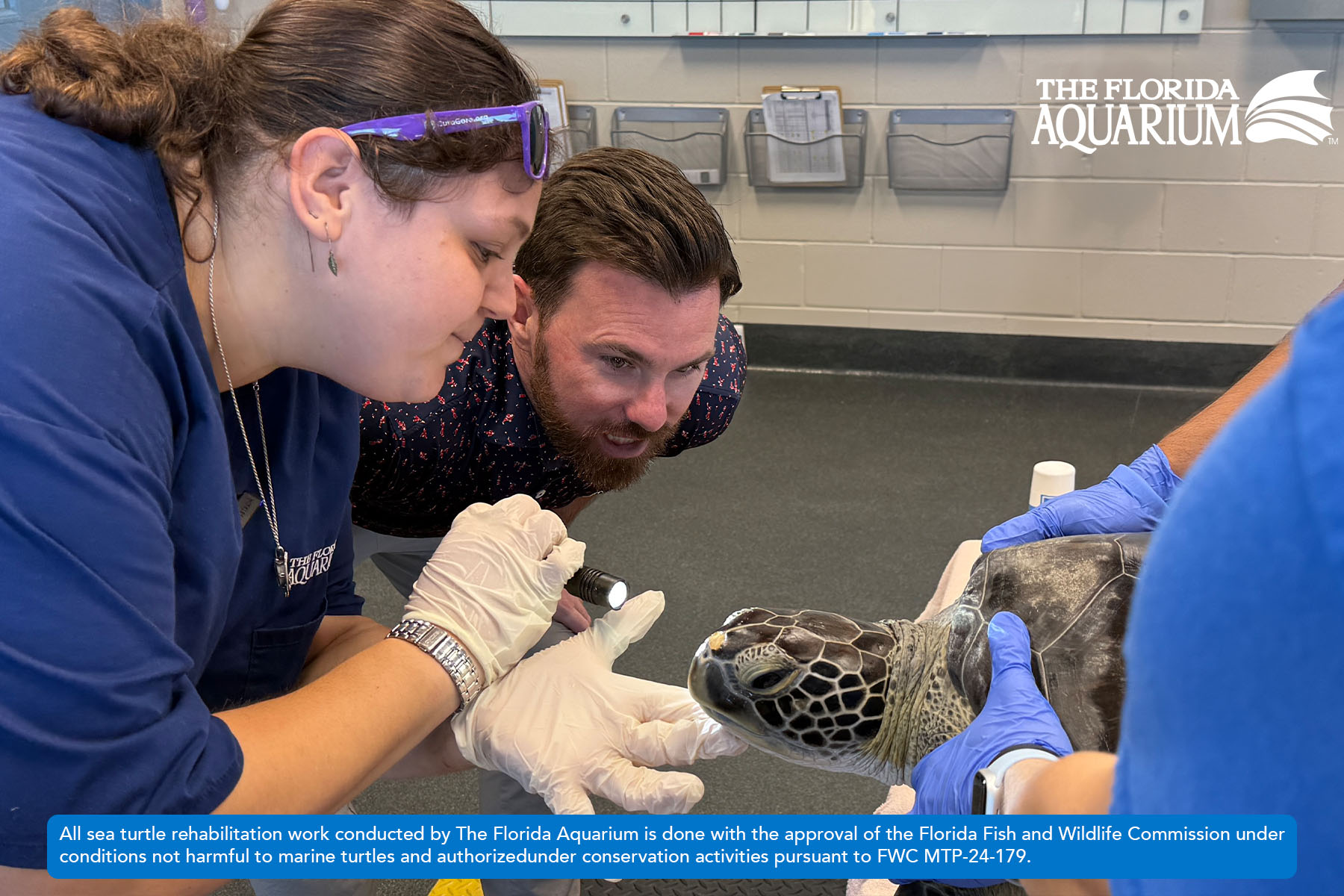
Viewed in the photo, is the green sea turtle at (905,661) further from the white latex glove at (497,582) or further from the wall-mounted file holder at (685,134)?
the wall-mounted file holder at (685,134)

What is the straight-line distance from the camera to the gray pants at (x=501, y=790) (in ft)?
4.12

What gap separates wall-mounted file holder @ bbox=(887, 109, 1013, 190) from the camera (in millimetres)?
3076

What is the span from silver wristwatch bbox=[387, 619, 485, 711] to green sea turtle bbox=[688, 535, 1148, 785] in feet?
0.81

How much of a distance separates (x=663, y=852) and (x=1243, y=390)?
1.05 meters

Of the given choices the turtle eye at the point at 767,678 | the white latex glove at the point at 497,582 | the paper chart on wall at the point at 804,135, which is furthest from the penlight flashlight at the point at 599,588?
the paper chart on wall at the point at 804,135

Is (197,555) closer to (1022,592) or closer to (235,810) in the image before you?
(235,810)

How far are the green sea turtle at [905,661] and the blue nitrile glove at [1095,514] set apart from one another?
14 centimetres

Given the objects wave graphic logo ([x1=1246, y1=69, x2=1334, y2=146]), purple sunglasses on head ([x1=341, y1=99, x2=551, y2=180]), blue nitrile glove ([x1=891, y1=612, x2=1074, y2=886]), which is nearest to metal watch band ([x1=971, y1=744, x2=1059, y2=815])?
blue nitrile glove ([x1=891, y1=612, x2=1074, y2=886])

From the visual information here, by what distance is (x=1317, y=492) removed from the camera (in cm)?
27

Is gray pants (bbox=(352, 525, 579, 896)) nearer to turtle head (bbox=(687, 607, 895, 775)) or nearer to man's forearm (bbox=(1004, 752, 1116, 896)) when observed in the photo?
turtle head (bbox=(687, 607, 895, 775))

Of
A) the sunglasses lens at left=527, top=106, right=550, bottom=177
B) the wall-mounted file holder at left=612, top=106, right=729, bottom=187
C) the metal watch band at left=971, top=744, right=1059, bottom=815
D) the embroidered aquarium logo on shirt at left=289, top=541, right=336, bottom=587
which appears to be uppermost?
the sunglasses lens at left=527, top=106, right=550, bottom=177

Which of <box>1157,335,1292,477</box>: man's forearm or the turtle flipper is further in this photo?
<box>1157,335,1292,477</box>: man's forearm

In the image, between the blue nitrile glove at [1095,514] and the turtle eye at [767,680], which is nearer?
the turtle eye at [767,680]

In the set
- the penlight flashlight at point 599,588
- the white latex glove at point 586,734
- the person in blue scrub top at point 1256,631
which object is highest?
the person in blue scrub top at point 1256,631
